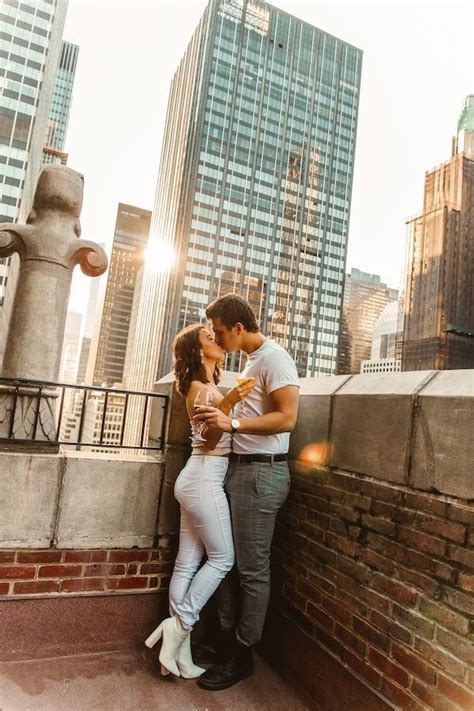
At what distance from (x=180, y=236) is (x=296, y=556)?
10092 centimetres

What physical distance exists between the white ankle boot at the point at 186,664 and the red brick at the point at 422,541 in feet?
4.85

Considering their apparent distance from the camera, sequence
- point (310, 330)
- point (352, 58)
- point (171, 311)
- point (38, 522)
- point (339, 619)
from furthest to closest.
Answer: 1. point (352, 58)
2. point (310, 330)
3. point (171, 311)
4. point (38, 522)
5. point (339, 619)

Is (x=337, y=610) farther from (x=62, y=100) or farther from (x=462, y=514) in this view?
(x=62, y=100)

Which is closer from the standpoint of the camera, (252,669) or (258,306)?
(252,669)

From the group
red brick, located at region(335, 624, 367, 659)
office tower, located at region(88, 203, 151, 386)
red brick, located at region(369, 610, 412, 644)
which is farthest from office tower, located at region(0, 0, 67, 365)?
office tower, located at region(88, 203, 151, 386)

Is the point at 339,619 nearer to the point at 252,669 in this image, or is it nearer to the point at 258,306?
the point at 252,669

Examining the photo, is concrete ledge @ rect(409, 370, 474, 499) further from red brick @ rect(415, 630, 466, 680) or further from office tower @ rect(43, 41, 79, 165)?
office tower @ rect(43, 41, 79, 165)

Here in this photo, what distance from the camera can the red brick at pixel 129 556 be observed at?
114 inches

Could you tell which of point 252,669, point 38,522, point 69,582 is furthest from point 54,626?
point 252,669

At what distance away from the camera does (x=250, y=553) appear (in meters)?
2.52

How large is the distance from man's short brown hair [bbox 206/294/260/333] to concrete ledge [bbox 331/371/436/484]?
0.70 meters

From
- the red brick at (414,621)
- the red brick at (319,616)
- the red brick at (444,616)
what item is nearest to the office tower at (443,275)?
the red brick at (319,616)

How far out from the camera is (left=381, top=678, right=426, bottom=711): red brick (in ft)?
6.02

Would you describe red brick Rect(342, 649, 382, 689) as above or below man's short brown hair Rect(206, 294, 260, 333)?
below
